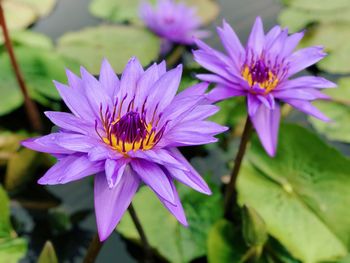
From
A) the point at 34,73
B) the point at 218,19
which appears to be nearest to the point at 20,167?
the point at 34,73

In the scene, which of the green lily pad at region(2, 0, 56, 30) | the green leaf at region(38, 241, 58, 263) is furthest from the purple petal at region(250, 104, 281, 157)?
the green lily pad at region(2, 0, 56, 30)

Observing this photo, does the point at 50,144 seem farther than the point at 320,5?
No

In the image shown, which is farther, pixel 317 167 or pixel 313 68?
pixel 313 68

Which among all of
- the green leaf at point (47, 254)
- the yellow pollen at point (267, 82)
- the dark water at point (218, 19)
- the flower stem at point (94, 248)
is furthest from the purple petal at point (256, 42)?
the dark water at point (218, 19)

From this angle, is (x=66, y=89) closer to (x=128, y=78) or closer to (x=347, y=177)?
(x=128, y=78)

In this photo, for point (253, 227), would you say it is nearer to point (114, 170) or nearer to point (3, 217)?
point (114, 170)

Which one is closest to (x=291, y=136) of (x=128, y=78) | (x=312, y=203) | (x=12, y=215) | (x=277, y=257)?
(x=312, y=203)
